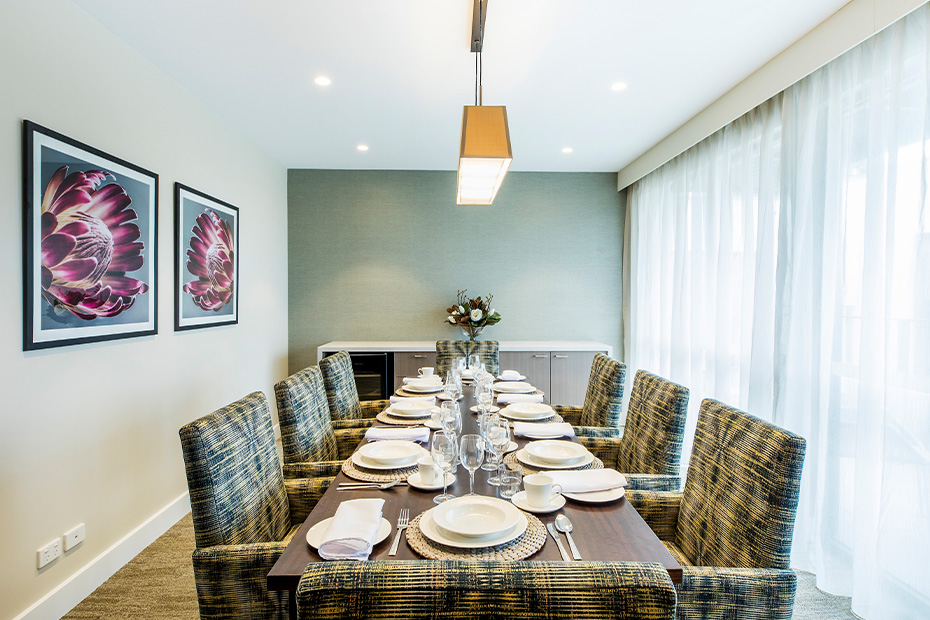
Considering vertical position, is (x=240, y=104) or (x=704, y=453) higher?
(x=240, y=104)

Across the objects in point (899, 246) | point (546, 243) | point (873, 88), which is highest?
point (873, 88)

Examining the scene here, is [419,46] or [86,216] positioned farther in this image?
[419,46]

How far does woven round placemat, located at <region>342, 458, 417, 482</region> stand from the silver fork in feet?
0.82

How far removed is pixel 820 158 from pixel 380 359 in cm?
347

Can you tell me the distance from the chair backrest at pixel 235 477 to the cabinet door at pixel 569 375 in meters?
3.14

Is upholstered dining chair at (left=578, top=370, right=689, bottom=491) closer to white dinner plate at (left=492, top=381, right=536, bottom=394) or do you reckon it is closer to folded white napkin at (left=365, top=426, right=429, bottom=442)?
white dinner plate at (left=492, top=381, right=536, bottom=394)

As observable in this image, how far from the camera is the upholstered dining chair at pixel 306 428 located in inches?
77.7

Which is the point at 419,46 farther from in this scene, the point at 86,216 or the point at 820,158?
the point at 820,158

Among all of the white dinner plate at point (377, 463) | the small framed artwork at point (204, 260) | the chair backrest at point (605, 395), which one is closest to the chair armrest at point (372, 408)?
the small framed artwork at point (204, 260)

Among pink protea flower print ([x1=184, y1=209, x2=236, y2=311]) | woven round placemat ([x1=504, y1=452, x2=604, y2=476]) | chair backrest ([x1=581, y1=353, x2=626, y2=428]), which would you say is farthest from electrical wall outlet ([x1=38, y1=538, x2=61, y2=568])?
chair backrest ([x1=581, y1=353, x2=626, y2=428])

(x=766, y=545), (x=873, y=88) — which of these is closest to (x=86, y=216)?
(x=766, y=545)

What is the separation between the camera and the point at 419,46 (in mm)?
2541

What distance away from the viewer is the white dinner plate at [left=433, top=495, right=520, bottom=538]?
3.93 ft

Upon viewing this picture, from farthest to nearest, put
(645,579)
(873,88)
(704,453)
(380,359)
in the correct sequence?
1. (380,359)
2. (873,88)
3. (704,453)
4. (645,579)
